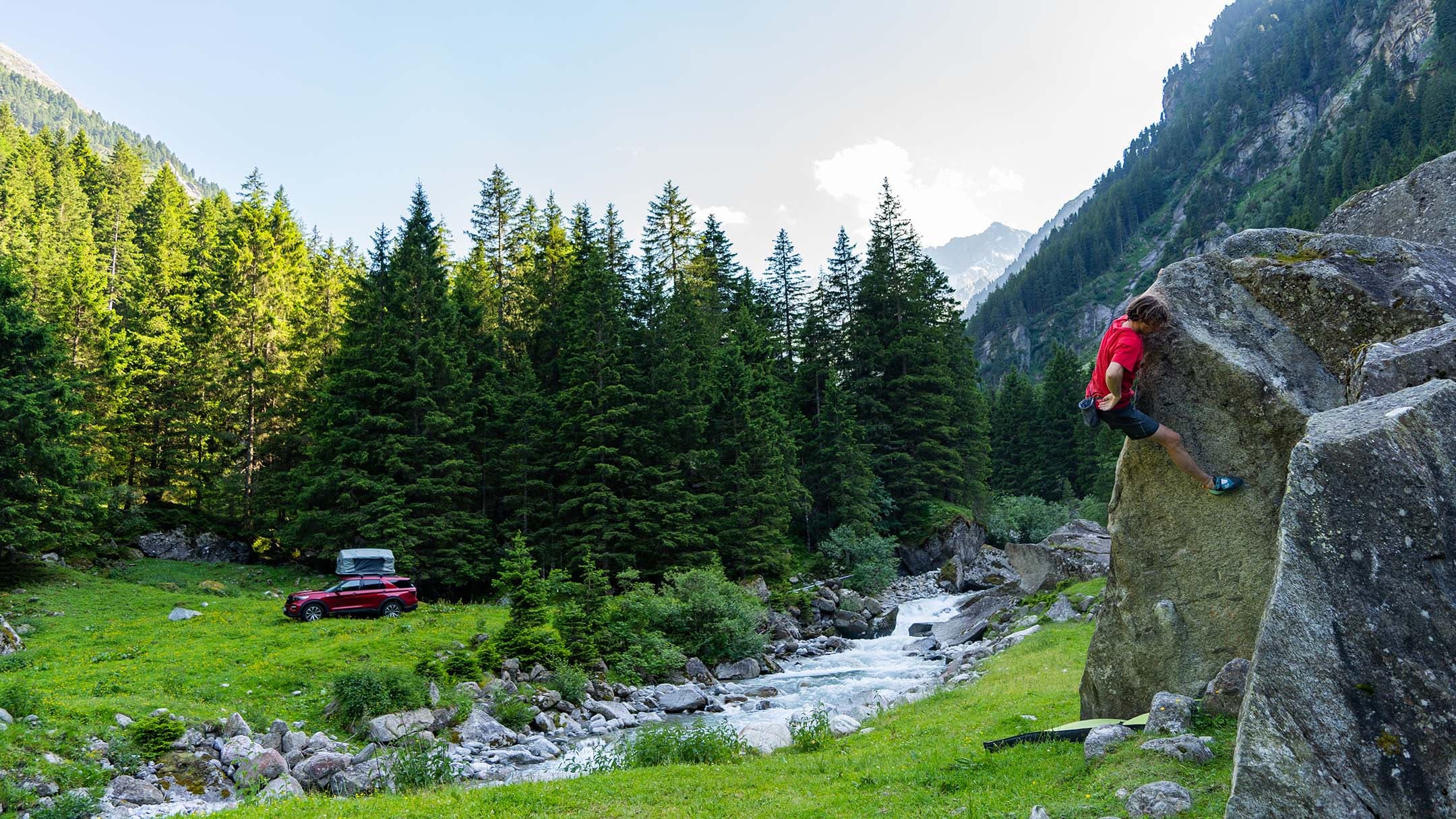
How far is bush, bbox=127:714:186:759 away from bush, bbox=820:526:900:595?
32.7 metres

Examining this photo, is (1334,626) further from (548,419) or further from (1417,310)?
(548,419)

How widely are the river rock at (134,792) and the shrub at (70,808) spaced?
1.69 feet

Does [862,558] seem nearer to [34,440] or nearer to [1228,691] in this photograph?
[1228,691]

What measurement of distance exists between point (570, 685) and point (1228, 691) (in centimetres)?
1579

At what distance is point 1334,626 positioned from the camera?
185 inches

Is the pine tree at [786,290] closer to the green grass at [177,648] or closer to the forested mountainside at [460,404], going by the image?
the forested mountainside at [460,404]

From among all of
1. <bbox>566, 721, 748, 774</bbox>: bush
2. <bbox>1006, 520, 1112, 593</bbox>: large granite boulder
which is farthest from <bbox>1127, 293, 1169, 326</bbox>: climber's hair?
<bbox>1006, 520, 1112, 593</bbox>: large granite boulder

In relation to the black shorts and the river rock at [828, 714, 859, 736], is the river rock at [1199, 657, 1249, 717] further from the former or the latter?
the river rock at [828, 714, 859, 736]

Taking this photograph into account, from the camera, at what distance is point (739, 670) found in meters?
24.9

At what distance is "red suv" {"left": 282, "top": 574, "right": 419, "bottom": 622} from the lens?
25188mm

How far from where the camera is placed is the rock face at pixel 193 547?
3694cm

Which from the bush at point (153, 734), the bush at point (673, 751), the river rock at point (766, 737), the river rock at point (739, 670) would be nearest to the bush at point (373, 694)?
the bush at point (153, 734)

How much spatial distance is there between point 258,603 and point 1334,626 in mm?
32596

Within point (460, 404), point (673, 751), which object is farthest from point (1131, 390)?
point (460, 404)
